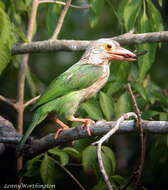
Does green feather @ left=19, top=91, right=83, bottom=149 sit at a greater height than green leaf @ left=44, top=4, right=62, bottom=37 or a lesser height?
lesser

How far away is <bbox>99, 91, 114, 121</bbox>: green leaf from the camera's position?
13.6 ft

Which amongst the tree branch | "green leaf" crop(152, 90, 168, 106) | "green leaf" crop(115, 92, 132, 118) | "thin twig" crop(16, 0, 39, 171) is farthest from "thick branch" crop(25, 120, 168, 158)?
"green leaf" crop(152, 90, 168, 106)

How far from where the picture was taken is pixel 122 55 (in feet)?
14.9

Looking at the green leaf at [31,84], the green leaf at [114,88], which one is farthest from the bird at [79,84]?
the green leaf at [31,84]

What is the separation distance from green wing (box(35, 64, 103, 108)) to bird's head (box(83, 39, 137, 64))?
0.15 metres

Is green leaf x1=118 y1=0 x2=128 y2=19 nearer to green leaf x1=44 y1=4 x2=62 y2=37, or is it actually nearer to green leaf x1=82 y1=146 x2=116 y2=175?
green leaf x1=44 y1=4 x2=62 y2=37

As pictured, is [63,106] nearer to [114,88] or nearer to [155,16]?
[114,88]

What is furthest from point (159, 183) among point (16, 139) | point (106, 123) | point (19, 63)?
point (106, 123)

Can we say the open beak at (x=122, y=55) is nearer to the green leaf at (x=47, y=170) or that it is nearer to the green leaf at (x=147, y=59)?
the green leaf at (x=147, y=59)

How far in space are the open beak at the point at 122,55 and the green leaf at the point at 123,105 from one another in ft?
0.99

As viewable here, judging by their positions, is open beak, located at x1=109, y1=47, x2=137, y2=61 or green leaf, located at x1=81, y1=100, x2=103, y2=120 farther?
open beak, located at x1=109, y1=47, x2=137, y2=61

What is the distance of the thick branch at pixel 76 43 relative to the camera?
4.30 m

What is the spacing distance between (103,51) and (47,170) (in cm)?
122

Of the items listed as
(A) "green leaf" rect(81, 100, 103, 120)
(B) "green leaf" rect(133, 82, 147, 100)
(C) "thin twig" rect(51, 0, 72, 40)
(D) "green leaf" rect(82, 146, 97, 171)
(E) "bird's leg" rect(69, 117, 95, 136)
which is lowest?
(D) "green leaf" rect(82, 146, 97, 171)
